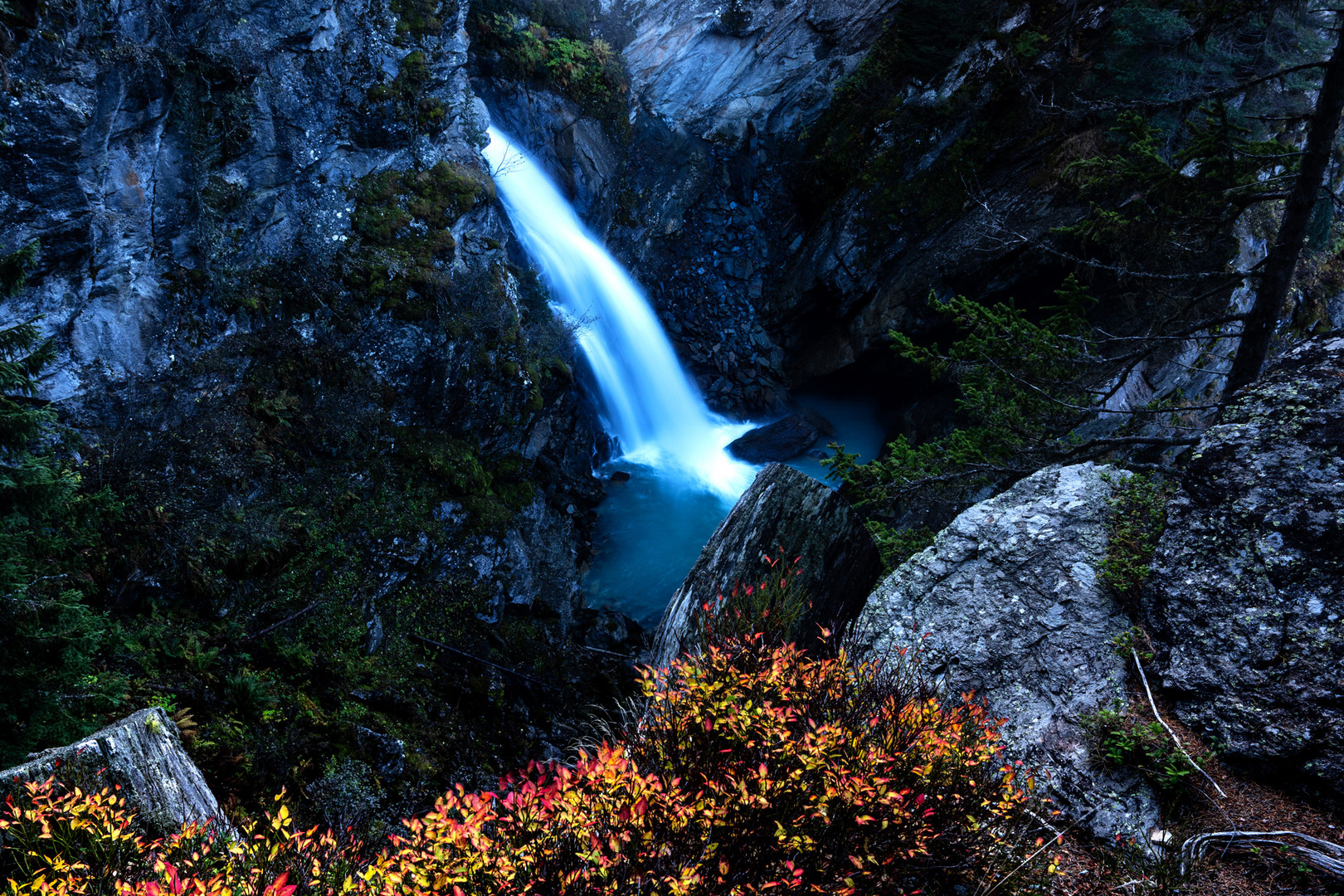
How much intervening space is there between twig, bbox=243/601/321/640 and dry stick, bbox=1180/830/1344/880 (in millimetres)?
7901

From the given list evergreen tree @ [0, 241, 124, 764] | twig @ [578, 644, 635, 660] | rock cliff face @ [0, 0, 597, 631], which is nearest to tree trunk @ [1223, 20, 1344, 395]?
twig @ [578, 644, 635, 660]

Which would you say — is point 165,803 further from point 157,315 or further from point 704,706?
point 157,315

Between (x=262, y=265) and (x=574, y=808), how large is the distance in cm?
876

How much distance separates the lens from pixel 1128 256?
9.73m

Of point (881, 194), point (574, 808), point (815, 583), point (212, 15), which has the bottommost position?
point (815, 583)

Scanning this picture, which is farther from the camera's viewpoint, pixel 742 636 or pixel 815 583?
pixel 815 583

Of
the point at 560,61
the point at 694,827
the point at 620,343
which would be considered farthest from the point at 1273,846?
the point at 560,61

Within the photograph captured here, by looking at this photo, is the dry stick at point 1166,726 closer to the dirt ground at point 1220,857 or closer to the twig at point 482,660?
the dirt ground at point 1220,857

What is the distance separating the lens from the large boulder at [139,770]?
290 centimetres

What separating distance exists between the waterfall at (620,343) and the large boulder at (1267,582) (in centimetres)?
1037

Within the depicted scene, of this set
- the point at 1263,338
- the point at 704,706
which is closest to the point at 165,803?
the point at 704,706

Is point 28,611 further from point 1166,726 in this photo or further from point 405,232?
point 405,232

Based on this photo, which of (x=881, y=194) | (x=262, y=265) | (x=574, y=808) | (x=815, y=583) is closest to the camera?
(x=574, y=808)

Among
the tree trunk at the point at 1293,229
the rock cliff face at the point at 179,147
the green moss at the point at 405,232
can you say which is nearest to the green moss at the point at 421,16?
the rock cliff face at the point at 179,147
